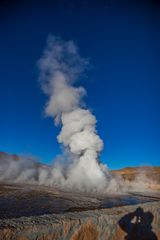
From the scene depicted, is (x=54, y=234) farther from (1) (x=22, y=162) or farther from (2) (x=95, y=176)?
(1) (x=22, y=162)

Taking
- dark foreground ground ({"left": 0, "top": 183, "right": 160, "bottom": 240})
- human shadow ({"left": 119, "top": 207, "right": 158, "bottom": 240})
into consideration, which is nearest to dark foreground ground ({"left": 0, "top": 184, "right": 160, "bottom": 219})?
dark foreground ground ({"left": 0, "top": 183, "right": 160, "bottom": 240})

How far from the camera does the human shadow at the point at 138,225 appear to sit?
16.6 ft

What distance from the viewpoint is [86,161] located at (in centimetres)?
2980

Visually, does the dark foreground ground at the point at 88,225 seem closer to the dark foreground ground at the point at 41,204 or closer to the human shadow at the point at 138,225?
the human shadow at the point at 138,225

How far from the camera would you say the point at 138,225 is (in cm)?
530

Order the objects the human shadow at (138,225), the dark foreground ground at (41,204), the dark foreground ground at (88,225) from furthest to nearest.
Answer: the dark foreground ground at (41,204) < the human shadow at (138,225) < the dark foreground ground at (88,225)

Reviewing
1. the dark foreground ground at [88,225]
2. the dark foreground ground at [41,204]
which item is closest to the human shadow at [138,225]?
the dark foreground ground at [88,225]

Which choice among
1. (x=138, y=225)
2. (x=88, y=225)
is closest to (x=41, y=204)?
(x=138, y=225)

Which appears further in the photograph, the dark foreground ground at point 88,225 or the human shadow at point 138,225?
the human shadow at point 138,225

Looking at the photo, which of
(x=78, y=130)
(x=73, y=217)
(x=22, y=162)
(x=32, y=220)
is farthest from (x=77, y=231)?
(x=22, y=162)

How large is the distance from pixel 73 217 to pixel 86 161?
25914mm

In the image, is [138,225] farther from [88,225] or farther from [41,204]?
[41,204]

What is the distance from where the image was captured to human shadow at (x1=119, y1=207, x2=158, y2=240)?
Result: 16.6ft

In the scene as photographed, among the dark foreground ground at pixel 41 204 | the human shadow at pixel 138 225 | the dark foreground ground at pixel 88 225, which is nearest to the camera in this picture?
the dark foreground ground at pixel 88 225
